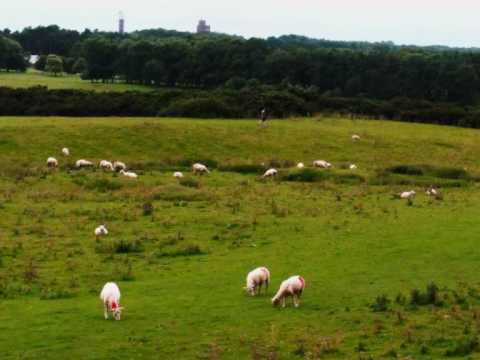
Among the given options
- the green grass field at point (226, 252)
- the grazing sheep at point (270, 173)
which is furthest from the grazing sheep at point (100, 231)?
the grazing sheep at point (270, 173)

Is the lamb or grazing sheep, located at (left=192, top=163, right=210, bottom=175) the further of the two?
grazing sheep, located at (left=192, top=163, right=210, bottom=175)

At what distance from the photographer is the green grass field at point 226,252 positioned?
17.6 m

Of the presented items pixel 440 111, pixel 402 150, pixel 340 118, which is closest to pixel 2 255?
pixel 402 150

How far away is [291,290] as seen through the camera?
2000 centimetres

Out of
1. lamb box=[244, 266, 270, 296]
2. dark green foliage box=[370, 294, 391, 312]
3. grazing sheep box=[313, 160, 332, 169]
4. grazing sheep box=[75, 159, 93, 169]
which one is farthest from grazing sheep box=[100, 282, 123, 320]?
grazing sheep box=[313, 160, 332, 169]

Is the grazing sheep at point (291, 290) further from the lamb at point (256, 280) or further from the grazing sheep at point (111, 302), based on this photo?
the grazing sheep at point (111, 302)

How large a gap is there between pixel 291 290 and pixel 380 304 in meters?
2.17

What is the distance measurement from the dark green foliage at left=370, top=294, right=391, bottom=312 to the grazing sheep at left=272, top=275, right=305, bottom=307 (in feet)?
5.94

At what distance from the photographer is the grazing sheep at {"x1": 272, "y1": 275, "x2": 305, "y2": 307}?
788 inches

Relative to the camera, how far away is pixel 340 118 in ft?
256

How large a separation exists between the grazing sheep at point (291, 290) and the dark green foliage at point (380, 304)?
1.81 metres

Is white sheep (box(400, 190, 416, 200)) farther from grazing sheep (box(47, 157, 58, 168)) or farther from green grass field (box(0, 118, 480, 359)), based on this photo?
grazing sheep (box(47, 157, 58, 168))

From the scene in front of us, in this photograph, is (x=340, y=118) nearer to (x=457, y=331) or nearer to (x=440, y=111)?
(x=440, y=111)

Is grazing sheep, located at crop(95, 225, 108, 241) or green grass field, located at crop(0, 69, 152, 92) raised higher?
green grass field, located at crop(0, 69, 152, 92)
